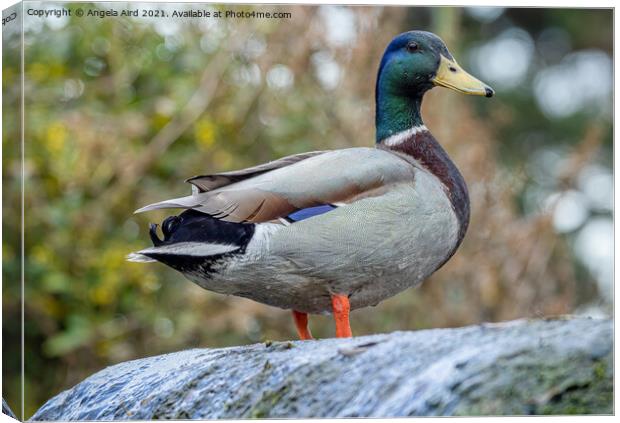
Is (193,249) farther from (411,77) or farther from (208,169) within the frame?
(208,169)

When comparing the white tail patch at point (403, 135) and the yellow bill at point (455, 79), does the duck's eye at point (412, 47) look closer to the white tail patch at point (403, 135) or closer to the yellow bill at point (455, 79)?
the yellow bill at point (455, 79)

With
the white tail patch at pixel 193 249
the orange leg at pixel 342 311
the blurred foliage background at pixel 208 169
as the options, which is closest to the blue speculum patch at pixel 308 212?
the white tail patch at pixel 193 249

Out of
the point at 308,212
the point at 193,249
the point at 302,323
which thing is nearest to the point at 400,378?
the point at 308,212

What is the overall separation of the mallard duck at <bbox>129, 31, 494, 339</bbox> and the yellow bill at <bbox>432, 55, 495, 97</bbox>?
0.06 meters

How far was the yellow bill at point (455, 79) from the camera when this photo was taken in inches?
184

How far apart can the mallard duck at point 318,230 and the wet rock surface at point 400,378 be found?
0.84 ft

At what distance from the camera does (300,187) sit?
14.2 feet

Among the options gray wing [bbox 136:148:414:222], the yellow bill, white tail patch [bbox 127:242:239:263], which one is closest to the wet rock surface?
white tail patch [bbox 127:242:239:263]

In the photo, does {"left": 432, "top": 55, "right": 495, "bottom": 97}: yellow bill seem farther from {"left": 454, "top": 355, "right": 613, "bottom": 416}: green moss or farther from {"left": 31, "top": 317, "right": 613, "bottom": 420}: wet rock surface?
{"left": 454, "top": 355, "right": 613, "bottom": 416}: green moss

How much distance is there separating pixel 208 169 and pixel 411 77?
208cm

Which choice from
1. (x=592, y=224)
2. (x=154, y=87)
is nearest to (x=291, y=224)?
(x=592, y=224)

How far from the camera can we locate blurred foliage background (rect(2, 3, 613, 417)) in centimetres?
618

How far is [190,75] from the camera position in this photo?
21.5 ft

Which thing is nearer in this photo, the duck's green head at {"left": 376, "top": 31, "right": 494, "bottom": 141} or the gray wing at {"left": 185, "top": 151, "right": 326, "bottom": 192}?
the gray wing at {"left": 185, "top": 151, "right": 326, "bottom": 192}
